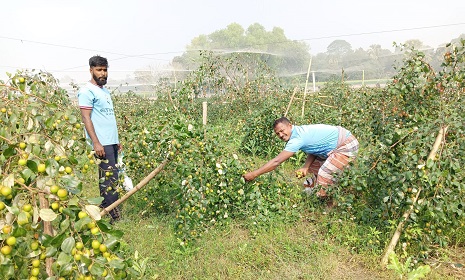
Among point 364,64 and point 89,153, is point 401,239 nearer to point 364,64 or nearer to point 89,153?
point 89,153

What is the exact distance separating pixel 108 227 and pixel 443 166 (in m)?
2.31

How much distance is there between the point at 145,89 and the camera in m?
13.5

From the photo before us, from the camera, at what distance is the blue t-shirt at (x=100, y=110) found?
290 cm

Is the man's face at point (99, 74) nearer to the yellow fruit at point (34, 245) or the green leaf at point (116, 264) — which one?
the yellow fruit at point (34, 245)

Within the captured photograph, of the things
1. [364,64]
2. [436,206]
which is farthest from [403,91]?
[364,64]

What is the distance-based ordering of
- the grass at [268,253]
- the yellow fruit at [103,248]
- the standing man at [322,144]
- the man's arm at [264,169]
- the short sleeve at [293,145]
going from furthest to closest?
the standing man at [322,144], the short sleeve at [293,145], the man's arm at [264,169], the grass at [268,253], the yellow fruit at [103,248]

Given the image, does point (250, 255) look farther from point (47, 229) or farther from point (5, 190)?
point (5, 190)

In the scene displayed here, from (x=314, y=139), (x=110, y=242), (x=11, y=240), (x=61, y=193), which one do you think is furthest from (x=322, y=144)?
(x=11, y=240)

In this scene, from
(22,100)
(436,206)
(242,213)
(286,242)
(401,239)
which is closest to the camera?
(22,100)

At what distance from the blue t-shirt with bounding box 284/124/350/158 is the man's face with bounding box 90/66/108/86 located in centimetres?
186

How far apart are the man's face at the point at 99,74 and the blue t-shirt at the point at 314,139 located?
1.86 m

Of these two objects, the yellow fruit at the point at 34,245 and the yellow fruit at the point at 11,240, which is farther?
the yellow fruit at the point at 34,245

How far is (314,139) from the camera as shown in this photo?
Answer: 10.8ft

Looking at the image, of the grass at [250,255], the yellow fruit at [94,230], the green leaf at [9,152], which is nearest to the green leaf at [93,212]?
the yellow fruit at [94,230]
